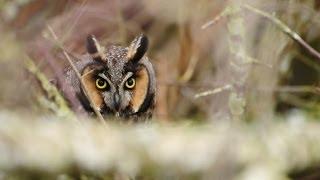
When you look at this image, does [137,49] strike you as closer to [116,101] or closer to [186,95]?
[116,101]


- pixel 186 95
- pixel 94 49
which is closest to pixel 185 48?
pixel 186 95

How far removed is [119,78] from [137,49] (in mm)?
59

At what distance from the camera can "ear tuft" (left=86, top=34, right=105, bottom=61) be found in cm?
119

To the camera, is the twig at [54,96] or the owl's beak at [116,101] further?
the owl's beak at [116,101]

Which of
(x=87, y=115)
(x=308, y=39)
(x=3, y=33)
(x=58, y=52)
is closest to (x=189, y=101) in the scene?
(x=308, y=39)

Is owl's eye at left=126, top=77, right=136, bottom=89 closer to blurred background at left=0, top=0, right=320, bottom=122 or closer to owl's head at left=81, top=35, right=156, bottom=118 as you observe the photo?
owl's head at left=81, top=35, right=156, bottom=118

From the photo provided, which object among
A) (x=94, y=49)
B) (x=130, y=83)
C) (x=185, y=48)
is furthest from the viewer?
(x=185, y=48)

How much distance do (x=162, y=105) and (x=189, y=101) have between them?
16 cm

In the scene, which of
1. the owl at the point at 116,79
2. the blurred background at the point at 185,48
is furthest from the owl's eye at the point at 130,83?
the blurred background at the point at 185,48

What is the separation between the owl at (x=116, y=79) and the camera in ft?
4.04

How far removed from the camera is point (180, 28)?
2164mm

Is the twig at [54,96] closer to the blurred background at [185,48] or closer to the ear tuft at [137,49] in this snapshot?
the blurred background at [185,48]

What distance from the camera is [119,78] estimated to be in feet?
4.17

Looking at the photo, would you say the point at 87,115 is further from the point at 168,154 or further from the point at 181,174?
the point at 168,154
